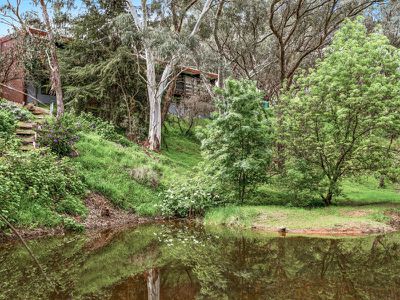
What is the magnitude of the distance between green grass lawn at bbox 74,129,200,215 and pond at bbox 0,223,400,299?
3.33 metres

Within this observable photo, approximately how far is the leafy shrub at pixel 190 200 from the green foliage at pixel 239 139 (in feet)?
2.02

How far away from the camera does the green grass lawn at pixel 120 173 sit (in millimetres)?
14906

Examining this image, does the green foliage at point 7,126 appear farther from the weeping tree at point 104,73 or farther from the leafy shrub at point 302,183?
the leafy shrub at point 302,183

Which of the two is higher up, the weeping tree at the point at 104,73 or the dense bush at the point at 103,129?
the weeping tree at the point at 104,73

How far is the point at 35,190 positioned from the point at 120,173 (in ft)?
18.0

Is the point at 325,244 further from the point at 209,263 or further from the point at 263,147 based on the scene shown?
the point at 263,147

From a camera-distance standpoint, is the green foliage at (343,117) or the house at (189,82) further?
the house at (189,82)

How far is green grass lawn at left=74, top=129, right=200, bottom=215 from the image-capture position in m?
14.9

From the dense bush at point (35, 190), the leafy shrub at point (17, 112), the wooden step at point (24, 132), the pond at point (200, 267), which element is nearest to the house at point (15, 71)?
the leafy shrub at point (17, 112)

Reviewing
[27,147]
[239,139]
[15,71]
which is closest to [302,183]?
[239,139]

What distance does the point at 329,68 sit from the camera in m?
15.3

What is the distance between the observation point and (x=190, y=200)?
14992mm

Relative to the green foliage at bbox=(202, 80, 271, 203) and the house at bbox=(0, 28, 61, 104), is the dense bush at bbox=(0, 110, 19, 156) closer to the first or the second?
the house at bbox=(0, 28, 61, 104)

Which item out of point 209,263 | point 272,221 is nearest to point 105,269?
point 209,263
